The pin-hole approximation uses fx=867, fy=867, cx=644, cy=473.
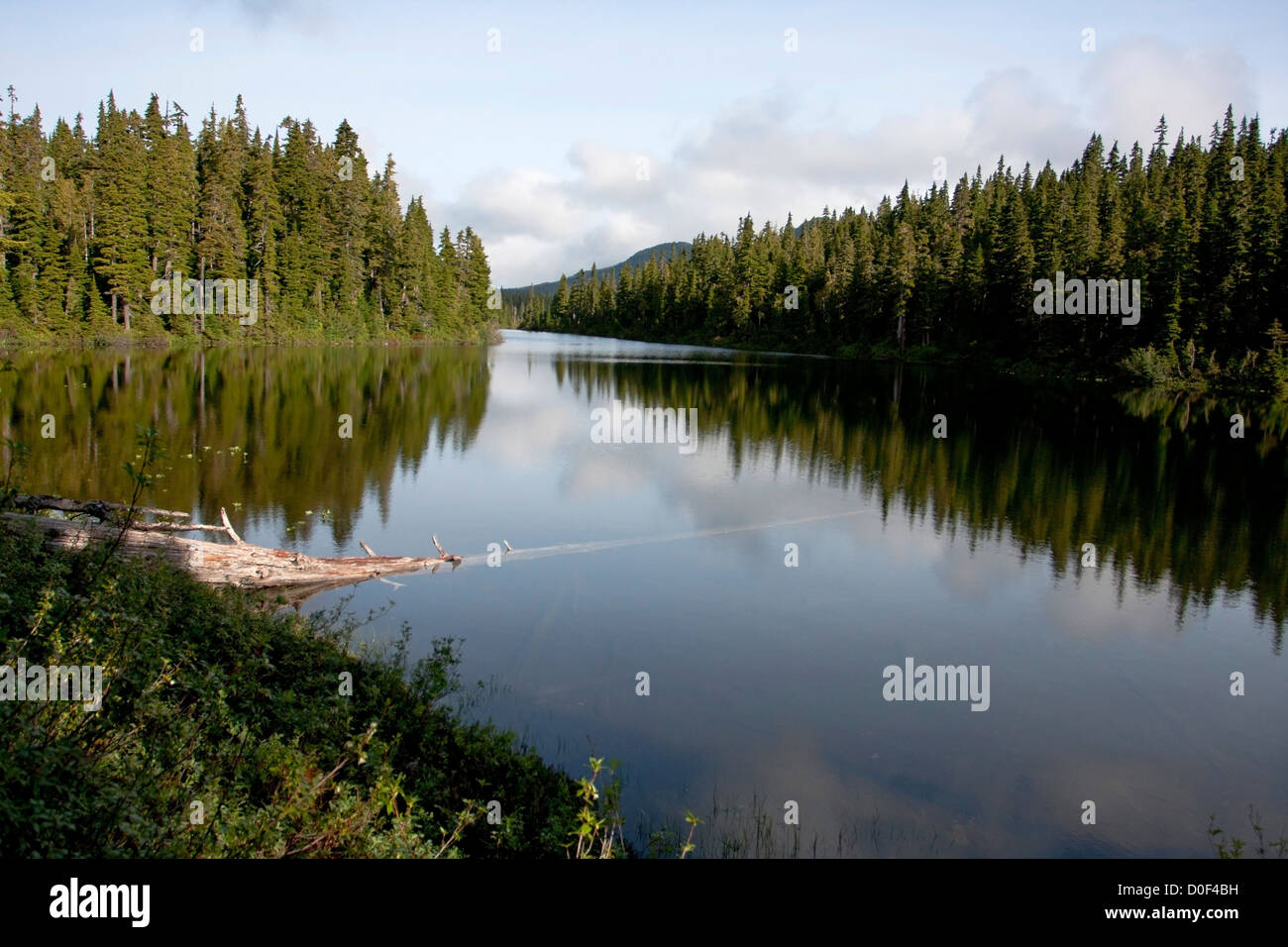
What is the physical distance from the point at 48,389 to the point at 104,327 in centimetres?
3034

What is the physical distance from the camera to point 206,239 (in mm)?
66812

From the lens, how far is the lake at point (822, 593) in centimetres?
957

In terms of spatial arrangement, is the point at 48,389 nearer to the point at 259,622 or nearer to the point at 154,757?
the point at 259,622
